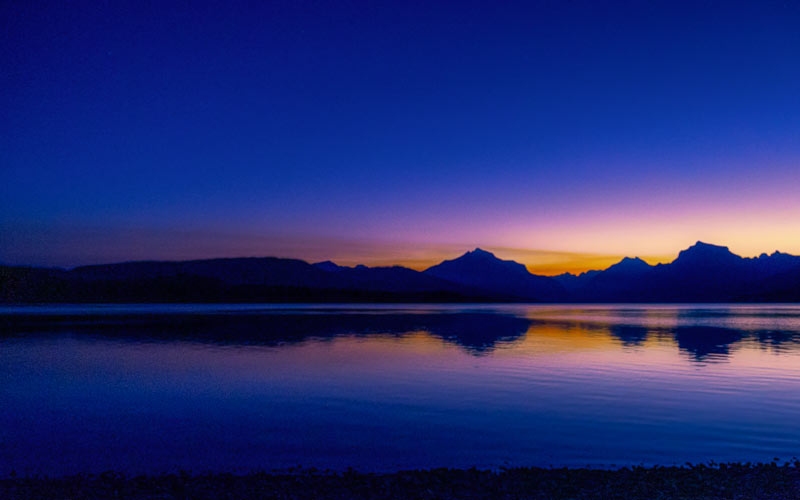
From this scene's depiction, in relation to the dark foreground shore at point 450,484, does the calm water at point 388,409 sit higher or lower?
lower

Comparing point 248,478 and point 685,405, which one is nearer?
point 248,478

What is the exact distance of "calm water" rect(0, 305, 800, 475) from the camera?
16422mm

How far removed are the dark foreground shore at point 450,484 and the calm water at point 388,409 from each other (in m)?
1.57

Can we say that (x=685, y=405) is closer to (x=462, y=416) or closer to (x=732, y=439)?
(x=732, y=439)

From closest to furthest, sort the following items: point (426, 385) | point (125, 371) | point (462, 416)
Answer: point (462, 416), point (426, 385), point (125, 371)

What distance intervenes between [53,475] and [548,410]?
16856mm

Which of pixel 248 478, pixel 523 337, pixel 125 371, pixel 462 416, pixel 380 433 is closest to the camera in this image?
pixel 248 478

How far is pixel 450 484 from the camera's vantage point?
1309 centimetres

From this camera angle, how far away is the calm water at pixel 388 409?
53.9ft

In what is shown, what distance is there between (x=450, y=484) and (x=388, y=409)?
1009 cm

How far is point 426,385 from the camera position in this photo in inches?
1139

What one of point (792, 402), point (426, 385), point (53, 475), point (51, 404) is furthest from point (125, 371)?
point (792, 402)

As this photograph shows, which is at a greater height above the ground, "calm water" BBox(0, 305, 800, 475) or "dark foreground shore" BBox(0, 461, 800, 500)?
"dark foreground shore" BBox(0, 461, 800, 500)

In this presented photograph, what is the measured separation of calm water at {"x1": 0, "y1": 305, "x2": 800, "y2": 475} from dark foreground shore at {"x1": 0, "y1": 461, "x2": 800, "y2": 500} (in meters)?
1.57
